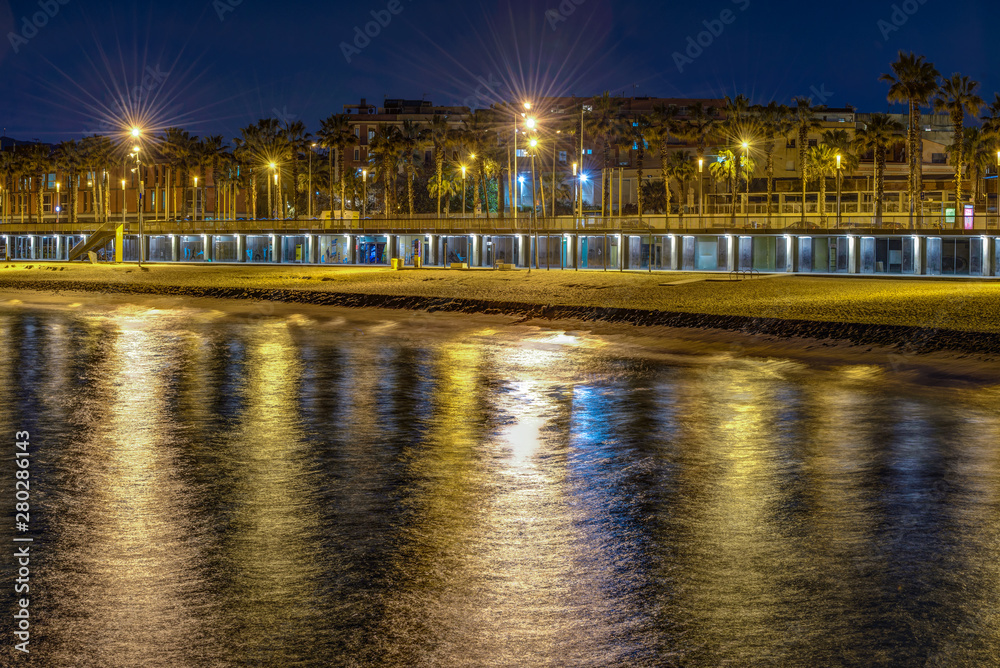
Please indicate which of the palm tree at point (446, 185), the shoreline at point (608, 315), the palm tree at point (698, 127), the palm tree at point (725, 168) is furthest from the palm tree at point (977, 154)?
the shoreline at point (608, 315)

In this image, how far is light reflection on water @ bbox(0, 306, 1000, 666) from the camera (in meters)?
6.86

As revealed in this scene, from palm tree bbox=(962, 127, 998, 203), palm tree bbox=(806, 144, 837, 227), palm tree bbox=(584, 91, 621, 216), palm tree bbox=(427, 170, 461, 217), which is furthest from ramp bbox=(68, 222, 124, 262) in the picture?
palm tree bbox=(962, 127, 998, 203)

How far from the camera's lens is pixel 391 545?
351 inches

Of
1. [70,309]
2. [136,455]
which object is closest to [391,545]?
[136,455]

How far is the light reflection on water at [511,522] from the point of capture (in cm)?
686

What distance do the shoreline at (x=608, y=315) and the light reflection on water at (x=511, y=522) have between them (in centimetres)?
560

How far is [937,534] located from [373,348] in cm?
1869

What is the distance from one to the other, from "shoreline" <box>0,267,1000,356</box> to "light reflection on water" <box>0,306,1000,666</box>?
560cm

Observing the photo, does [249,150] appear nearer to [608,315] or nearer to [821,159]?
[821,159]

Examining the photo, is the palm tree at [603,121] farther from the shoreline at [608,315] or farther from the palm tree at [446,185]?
the shoreline at [608,315]

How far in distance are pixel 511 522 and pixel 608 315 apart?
78.4ft

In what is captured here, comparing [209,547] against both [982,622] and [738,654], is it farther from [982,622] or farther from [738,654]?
[982,622]

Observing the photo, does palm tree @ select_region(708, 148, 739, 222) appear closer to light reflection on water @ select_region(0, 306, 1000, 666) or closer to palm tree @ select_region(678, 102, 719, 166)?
palm tree @ select_region(678, 102, 719, 166)

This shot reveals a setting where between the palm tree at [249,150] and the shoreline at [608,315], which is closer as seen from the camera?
the shoreline at [608,315]
